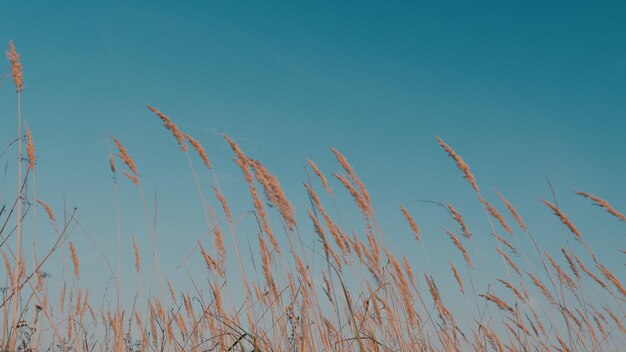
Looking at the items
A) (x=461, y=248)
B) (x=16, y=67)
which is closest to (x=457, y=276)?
(x=461, y=248)

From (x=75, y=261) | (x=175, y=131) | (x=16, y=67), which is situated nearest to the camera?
(x=16, y=67)

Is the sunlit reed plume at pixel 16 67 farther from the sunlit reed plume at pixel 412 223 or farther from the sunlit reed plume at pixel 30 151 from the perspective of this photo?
the sunlit reed plume at pixel 412 223

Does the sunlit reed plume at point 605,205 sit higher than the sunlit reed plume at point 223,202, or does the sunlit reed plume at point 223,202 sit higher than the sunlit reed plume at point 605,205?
the sunlit reed plume at point 223,202

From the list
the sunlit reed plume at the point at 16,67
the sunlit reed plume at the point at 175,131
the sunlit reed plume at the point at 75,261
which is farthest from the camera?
the sunlit reed plume at the point at 75,261

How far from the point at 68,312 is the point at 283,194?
217cm

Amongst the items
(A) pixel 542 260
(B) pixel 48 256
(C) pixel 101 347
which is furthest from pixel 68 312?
(A) pixel 542 260

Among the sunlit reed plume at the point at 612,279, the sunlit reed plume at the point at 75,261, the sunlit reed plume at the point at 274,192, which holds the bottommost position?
the sunlit reed plume at the point at 612,279

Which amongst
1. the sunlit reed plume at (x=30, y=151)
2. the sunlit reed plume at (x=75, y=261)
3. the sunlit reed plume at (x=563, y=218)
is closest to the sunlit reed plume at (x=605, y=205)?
the sunlit reed plume at (x=563, y=218)

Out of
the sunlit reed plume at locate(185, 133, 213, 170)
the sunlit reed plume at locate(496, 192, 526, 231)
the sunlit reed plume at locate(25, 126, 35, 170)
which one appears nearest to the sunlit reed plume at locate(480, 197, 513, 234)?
the sunlit reed plume at locate(496, 192, 526, 231)

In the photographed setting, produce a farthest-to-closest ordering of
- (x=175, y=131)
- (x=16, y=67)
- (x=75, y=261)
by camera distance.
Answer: (x=75, y=261) → (x=175, y=131) → (x=16, y=67)

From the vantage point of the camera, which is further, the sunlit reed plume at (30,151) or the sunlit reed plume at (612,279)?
the sunlit reed plume at (612,279)

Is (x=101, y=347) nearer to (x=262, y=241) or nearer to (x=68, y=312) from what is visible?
(x=68, y=312)

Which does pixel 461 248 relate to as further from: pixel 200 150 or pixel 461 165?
pixel 200 150

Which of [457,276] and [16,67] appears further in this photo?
[457,276]
